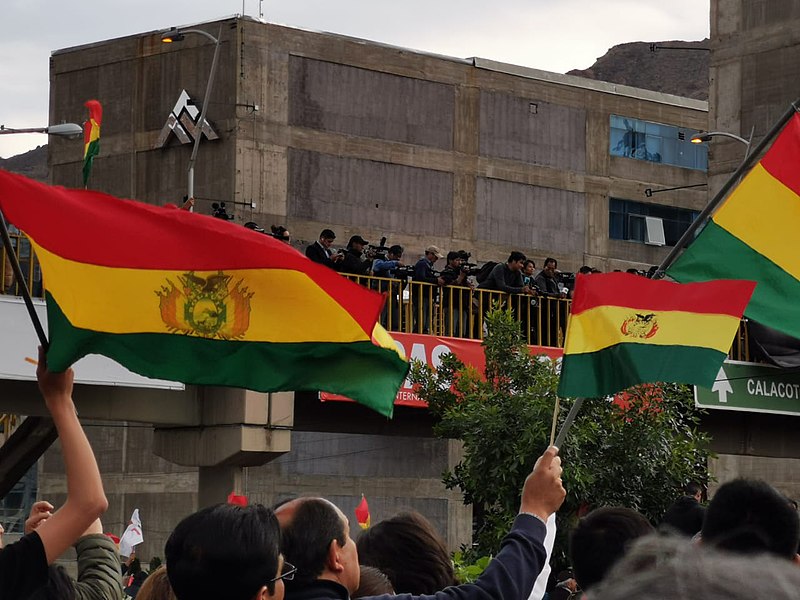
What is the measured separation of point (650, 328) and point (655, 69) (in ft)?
401

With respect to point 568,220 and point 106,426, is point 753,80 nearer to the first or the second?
point 568,220

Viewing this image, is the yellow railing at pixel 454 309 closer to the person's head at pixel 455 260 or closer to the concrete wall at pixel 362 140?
the person's head at pixel 455 260

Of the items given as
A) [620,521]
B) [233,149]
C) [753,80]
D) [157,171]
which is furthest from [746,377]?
[157,171]

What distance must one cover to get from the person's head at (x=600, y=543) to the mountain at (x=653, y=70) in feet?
383

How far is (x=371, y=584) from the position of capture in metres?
4.93

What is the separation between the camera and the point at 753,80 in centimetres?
3966

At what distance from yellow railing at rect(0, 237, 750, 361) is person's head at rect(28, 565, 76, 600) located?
17.6 m

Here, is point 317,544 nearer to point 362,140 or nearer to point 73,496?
point 73,496

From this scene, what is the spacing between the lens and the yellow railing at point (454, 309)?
23016mm

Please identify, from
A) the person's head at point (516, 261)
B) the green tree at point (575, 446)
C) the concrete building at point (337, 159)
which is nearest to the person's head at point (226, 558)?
the green tree at point (575, 446)

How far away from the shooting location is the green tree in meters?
18.5

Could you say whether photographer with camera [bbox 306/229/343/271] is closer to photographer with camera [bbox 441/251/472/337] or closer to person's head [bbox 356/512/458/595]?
photographer with camera [bbox 441/251/472/337]

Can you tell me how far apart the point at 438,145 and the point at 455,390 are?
32.3m

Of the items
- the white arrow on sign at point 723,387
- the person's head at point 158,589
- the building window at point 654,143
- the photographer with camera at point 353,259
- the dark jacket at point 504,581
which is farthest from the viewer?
the building window at point 654,143
